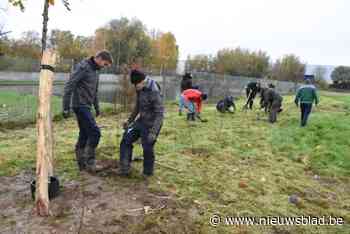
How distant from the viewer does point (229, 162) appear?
713cm

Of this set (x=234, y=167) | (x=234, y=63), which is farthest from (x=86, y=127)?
(x=234, y=63)

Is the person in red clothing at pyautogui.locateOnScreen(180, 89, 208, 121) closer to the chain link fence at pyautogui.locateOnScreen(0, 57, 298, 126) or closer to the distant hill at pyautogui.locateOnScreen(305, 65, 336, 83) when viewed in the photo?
the chain link fence at pyautogui.locateOnScreen(0, 57, 298, 126)

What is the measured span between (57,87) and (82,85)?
41.7 ft

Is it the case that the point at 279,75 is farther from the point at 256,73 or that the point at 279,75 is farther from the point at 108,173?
the point at 108,173

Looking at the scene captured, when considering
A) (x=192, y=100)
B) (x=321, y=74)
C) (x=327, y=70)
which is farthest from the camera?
(x=327, y=70)

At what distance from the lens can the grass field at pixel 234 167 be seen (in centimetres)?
471

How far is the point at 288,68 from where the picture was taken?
52.9m

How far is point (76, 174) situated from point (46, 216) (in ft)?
4.83

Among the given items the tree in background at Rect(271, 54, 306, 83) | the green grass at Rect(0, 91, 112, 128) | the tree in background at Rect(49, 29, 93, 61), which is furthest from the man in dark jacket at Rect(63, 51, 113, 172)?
the tree in background at Rect(271, 54, 306, 83)

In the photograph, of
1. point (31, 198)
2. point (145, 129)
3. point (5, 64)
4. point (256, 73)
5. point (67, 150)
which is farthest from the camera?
point (256, 73)

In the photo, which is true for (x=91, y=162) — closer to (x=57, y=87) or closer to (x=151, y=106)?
(x=151, y=106)

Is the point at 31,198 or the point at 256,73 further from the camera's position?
the point at 256,73

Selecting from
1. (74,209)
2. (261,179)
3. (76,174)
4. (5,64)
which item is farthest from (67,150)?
(5,64)

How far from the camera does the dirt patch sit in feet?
12.5
